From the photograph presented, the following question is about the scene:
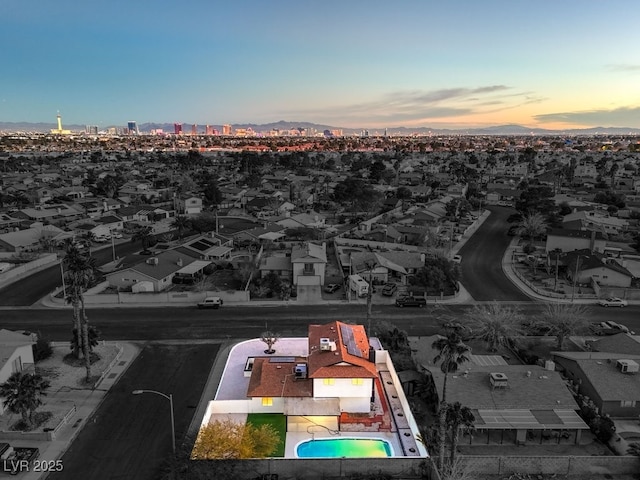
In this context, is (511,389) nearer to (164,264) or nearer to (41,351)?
(41,351)

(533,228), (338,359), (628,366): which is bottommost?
(628,366)

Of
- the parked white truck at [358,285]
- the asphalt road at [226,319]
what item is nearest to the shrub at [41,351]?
the asphalt road at [226,319]

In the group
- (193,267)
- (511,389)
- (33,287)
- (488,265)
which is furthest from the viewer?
(488,265)

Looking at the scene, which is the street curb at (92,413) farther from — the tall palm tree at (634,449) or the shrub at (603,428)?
the tall palm tree at (634,449)

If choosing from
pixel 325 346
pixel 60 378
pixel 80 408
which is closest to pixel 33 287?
pixel 60 378

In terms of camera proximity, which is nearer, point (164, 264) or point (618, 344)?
point (618, 344)

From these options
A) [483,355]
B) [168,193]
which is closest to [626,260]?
[483,355]

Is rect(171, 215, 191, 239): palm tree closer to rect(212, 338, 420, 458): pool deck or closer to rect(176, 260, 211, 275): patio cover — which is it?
rect(176, 260, 211, 275): patio cover
